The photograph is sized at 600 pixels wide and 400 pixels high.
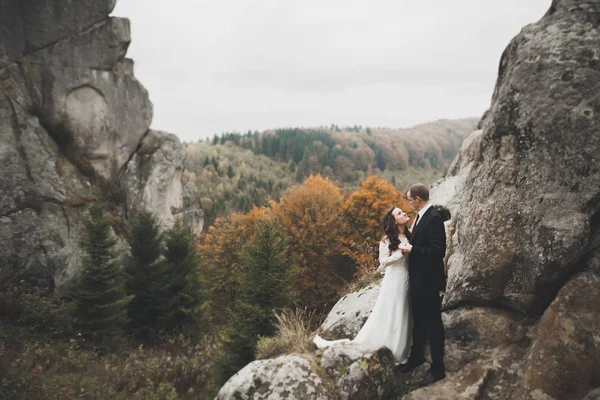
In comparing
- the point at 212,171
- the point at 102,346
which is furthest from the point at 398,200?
the point at 212,171

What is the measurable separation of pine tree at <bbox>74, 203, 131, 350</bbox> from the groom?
14.3m

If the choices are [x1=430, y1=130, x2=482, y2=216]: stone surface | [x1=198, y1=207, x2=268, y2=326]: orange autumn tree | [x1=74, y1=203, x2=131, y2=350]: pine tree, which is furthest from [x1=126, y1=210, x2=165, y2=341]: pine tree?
[x1=430, y1=130, x2=482, y2=216]: stone surface

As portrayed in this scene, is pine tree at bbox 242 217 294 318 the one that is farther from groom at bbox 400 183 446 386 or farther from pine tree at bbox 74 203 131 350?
groom at bbox 400 183 446 386

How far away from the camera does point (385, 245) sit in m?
5.59

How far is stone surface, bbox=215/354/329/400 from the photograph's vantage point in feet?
16.1

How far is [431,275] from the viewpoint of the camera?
511 centimetres

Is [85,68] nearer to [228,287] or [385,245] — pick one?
[228,287]

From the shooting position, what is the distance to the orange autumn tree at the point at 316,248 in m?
28.5

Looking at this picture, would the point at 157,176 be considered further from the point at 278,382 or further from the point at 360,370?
the point at 360,370

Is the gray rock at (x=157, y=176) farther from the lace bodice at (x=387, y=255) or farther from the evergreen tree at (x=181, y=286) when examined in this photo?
the lace bodice at (x=387, y=255)

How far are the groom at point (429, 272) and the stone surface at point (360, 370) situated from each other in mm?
510

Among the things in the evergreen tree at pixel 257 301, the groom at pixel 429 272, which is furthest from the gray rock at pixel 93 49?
the groom at pixel 429 272

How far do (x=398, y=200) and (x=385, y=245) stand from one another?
27.9 metres

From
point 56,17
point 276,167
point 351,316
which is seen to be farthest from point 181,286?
point 276,167
